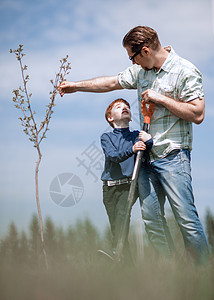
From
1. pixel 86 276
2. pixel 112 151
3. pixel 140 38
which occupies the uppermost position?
pixel 140 38

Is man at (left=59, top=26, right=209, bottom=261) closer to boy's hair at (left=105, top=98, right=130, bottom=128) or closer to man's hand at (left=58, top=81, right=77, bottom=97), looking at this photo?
boy's hair at (left=105, top=98, right=130, bottom=128)

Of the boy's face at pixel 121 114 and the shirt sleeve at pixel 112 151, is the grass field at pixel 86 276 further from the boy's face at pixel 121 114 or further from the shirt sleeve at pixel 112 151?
the boy's face at pixel 121 114

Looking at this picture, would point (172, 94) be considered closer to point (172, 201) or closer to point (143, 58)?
point (143, 58)

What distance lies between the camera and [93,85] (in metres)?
2.78

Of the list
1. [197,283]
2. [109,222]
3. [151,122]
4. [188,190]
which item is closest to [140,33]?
[151,122]

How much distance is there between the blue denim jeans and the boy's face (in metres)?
0.46

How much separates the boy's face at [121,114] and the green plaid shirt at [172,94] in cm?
39

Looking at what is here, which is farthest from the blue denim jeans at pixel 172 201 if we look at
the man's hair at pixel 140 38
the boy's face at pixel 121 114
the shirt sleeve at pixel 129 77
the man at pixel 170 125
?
the man's hair at pixel 140 38

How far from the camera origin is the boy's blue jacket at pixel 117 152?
2676 millimetres

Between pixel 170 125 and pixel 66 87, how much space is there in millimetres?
807

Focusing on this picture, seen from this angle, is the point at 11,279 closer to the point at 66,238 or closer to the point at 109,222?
the point at 66,238

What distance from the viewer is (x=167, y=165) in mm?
2383

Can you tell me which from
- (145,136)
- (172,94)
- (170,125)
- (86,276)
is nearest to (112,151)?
(145,136)

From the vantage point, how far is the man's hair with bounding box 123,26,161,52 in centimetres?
239
